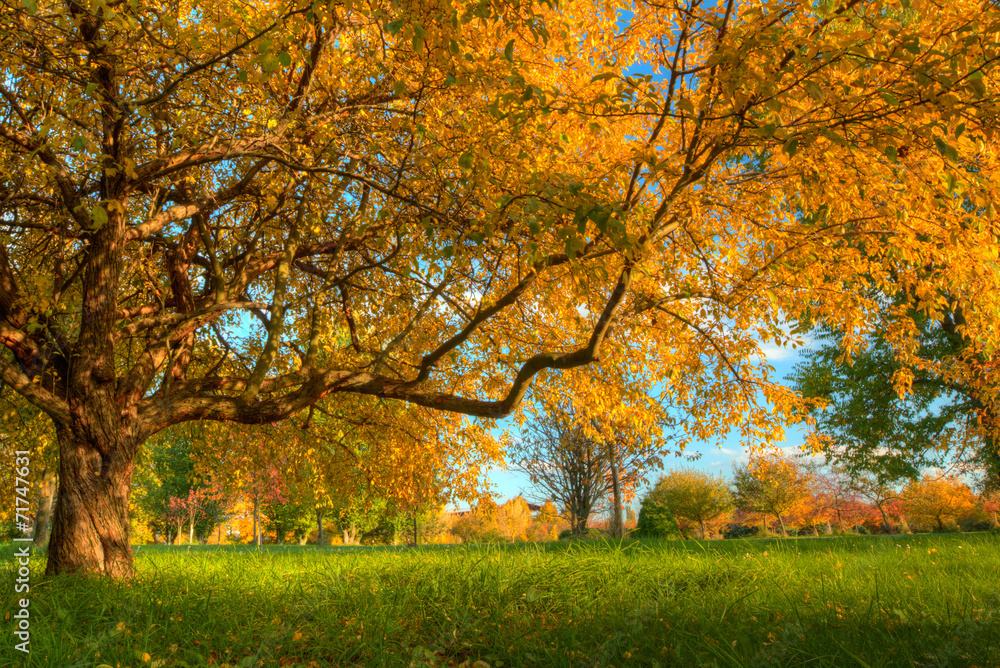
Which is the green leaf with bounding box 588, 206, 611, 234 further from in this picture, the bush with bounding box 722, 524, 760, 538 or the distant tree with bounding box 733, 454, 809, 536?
the bush with bounding box 722, 524, 760, 538

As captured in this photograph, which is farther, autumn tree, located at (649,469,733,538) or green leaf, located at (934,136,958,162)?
autumn tree, located at (649,469,733,538)

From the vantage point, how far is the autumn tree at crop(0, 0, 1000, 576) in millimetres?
4508

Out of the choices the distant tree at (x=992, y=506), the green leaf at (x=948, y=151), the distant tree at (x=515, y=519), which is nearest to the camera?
the green leaf at (x=948, y=151)

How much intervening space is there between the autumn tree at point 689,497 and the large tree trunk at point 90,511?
21.7m

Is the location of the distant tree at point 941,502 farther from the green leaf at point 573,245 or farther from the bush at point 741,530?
the green leaf at point 573,245

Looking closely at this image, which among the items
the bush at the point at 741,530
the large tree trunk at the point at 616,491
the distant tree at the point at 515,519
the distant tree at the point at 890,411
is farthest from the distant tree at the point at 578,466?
the bush at the point at 741,530

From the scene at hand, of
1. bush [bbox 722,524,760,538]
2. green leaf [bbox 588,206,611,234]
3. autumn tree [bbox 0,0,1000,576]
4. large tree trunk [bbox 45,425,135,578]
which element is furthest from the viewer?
bush [bbox 722,524,760,538]

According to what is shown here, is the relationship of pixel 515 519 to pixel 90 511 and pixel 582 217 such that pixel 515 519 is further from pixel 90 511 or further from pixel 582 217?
pixel 582 217

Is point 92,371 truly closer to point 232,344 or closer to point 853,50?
point 232,344

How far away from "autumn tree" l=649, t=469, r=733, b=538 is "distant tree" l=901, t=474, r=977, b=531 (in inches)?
307

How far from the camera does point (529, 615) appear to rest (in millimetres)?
3865

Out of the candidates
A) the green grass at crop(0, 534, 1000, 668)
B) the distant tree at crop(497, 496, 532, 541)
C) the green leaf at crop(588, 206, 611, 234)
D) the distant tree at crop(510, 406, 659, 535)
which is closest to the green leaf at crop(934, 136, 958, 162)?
the green leaf at crop(588, 206, 611, 234)

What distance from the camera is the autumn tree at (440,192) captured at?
4.51 metres

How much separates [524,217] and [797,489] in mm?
30068
